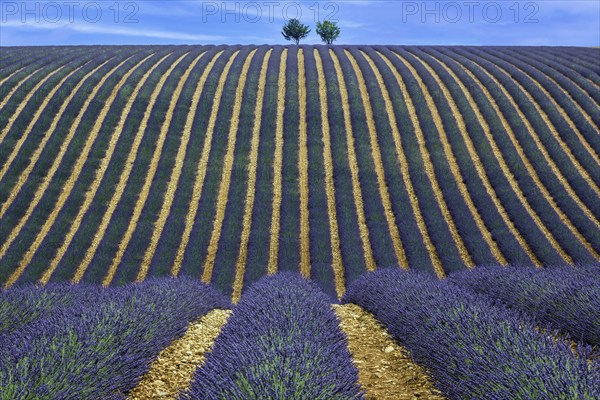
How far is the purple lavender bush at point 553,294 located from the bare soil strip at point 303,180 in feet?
17.8

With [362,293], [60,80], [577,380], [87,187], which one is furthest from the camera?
[60,80]

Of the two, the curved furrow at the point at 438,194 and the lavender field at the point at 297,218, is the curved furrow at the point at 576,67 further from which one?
the curved furrow at the point at 438,194

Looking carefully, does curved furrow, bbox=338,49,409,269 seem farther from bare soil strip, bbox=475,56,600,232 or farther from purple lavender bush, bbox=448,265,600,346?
bare soil strip, bbox=475,56,600,232

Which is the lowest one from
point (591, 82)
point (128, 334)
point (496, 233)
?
point (496, 233)

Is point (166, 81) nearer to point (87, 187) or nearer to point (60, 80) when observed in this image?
point (60, 80)

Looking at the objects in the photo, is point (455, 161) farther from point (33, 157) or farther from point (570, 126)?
point (33, 157)

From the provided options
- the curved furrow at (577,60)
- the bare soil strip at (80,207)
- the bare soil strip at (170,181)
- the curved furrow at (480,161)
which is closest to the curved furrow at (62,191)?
the bare soil strip at (80,207)

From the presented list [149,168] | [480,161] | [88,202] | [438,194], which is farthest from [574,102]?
[88,202]

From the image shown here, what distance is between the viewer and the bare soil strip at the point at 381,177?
49.1 feet

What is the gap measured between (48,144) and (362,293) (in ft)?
50.3

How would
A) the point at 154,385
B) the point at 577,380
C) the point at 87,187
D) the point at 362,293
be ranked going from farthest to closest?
the point at 87,187, the point at 362,293, the point at 154,385, the point at 577,380

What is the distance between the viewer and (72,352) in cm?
505

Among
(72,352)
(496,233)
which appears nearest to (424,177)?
(496,233)

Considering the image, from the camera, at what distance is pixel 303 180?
1841 cm
